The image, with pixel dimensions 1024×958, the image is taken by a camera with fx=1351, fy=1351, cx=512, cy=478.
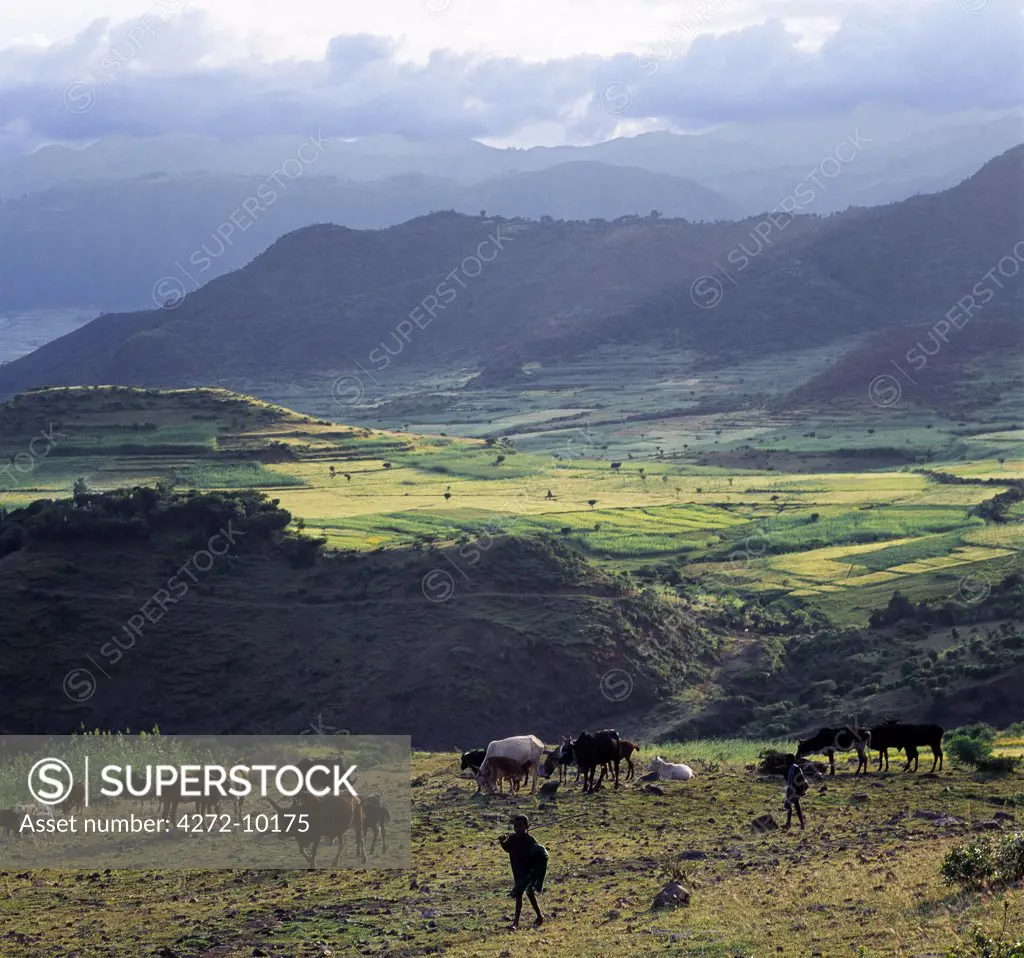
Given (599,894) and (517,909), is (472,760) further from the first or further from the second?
(517,909)

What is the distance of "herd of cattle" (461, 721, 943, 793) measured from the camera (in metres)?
26.3

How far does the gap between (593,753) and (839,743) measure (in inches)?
204

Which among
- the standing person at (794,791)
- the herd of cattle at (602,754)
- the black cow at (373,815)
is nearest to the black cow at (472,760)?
the herd of cattle at (602,754)

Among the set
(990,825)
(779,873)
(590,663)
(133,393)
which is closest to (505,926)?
(779,873)

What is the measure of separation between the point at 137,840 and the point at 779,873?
37.3ft

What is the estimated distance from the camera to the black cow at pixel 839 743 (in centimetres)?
2722

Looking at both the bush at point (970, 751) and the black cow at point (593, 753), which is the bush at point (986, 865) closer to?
the black cow at point (593, 753)

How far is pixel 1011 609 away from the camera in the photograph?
173ft

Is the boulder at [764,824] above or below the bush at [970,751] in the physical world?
above

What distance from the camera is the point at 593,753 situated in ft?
86.7

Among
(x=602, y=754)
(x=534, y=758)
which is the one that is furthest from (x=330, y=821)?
(x=602, y=754)

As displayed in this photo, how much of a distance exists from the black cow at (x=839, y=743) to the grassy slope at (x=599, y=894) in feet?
4.95

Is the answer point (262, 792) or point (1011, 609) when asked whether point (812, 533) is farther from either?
point (262, 792)

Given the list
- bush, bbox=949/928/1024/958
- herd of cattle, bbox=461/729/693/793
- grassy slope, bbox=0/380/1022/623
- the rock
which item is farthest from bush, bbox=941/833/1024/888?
grassy slope, bbox=0/380/1022/623
